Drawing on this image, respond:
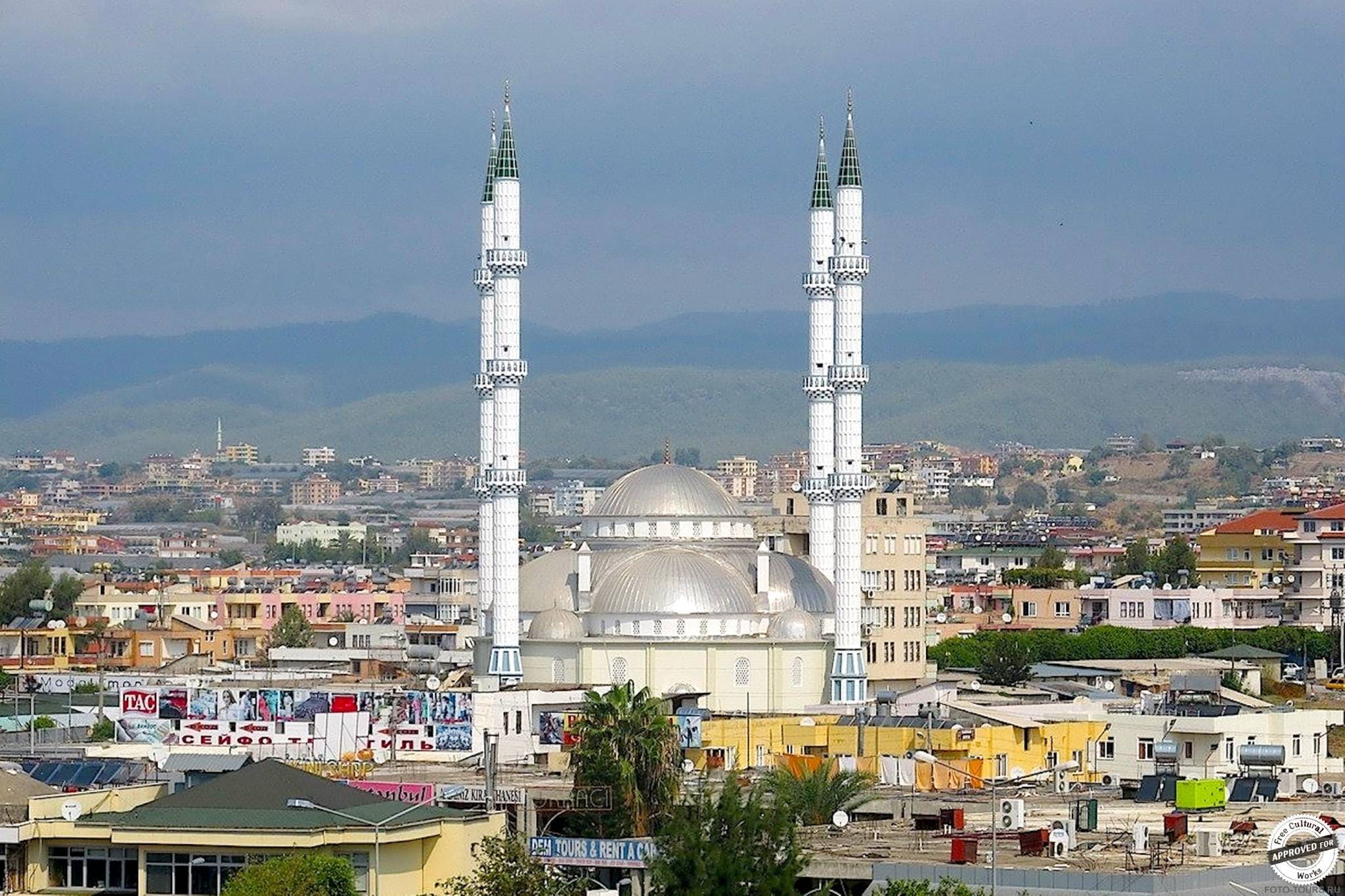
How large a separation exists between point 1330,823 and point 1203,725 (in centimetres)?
1469

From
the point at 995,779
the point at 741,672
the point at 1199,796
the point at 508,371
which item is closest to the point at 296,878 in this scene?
the point at 1199,796

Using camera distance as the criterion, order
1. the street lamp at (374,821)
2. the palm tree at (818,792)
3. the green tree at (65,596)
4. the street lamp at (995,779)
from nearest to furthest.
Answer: the street lamp at (374,821) < the street lamp at (995,779) < the palm tree at (818,792) < the green tree at (65,596)

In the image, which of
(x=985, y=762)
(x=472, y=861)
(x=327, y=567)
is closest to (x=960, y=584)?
(x=327, y=567)

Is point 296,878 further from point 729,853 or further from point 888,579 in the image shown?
point 888,579

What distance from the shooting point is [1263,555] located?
11144 cm

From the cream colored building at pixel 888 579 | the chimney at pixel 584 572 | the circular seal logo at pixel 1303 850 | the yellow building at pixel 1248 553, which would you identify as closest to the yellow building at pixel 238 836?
the circular seal logo at pixel 1303 850

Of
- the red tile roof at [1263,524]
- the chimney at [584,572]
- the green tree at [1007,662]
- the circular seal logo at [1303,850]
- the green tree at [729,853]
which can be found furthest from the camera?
the red tile roof at [1263,524]

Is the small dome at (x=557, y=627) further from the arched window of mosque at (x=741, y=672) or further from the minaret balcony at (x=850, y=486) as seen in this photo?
the minaret balcony at (x=850, y=486)

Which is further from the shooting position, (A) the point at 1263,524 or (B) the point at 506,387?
(A) the point at 1263,524

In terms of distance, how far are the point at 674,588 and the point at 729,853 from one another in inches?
1629

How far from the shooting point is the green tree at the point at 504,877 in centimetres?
3391

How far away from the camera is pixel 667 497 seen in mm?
78875

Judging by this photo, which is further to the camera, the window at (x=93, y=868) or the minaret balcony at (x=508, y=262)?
the minaret balcony at (x=508, y=262)

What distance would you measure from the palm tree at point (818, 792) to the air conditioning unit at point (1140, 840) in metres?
4.22
